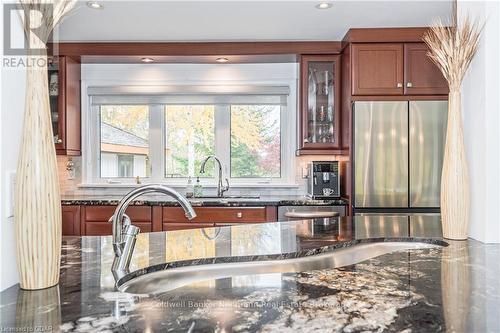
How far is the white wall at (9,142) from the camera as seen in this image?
0.98 m

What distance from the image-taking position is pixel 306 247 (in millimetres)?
1503

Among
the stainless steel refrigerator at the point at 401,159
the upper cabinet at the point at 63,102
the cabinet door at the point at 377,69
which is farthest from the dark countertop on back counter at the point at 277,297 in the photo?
the upper cabinet at the point at 63,102

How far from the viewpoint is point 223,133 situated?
175 inches

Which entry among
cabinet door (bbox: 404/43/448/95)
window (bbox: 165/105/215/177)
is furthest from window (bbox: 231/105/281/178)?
cabinet door (bbox: 404/43/448/95)

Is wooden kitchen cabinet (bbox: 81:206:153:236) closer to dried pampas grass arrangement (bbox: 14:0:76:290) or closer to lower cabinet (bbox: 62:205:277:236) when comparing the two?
lower cabinet (bbox: 62:205:277:236)

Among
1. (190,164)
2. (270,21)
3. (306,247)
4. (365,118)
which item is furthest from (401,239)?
(190,164)

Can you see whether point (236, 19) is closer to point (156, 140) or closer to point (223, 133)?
point (223, 133)

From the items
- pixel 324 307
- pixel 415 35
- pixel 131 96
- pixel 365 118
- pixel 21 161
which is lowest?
pixel 324 307

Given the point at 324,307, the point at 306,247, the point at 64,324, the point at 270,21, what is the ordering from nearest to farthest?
the point at 64,324, the point at 324,307, the point at 306,247, the point at 270,21

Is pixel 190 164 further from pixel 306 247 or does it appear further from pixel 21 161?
pixel 21 161

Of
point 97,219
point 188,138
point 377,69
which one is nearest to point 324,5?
point 377,69

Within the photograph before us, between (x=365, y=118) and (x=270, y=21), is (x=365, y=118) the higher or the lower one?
the lower one

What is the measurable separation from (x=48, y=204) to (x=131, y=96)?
364 centimetres

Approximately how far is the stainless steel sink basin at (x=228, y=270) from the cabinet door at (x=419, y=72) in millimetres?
2364
